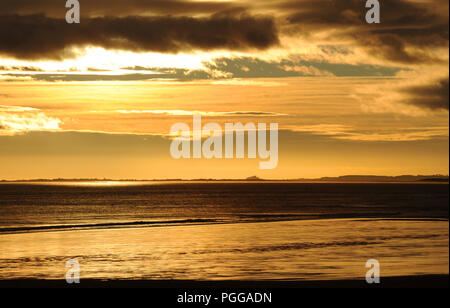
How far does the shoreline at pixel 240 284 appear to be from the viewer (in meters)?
24.8

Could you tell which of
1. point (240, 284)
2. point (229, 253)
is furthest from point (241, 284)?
point (229, 253)

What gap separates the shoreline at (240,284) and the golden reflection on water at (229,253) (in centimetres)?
98

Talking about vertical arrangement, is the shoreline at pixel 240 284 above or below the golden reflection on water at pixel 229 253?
below

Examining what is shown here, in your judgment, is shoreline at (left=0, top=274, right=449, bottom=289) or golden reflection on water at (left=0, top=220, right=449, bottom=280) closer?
shoreline at (left=0, top=274, right=449, bottom=289)

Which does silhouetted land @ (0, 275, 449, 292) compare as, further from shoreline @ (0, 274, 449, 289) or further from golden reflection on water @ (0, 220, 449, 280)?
golden reflection on water @ (0, 220, 449, 280)

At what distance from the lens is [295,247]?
3669 centimetres

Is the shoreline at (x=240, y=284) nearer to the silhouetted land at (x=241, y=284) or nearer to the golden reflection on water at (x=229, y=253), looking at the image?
the silhouetted land at (x=241, y=284)

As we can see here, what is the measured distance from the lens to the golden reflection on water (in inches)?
1104

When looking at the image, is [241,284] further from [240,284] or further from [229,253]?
[229,253]

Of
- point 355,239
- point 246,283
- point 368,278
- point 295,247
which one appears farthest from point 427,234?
point 246,283

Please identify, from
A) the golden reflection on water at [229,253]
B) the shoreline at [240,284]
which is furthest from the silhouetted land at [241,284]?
the golden reflection on water at [229,253]

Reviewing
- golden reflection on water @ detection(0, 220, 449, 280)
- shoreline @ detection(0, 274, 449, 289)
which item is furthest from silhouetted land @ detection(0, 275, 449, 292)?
golden reflection on water @ detection(0, 220, 449, 280)

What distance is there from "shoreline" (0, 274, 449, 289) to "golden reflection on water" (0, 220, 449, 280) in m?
0.98
